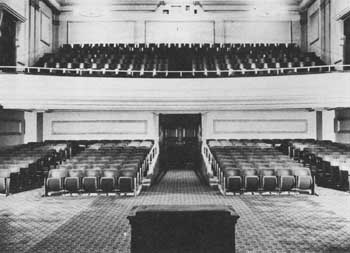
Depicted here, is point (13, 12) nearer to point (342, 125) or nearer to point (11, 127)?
point (11, 127)

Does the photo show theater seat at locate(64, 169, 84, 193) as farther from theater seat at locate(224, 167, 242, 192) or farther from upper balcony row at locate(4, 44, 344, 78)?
upper balcony row at locate(4, 44, 344, 78)

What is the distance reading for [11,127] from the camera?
851 cm

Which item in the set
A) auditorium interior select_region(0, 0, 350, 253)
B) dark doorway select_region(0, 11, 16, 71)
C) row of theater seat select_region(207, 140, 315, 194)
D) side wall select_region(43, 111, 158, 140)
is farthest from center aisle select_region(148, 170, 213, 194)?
dark doorway select_region(0, 11, 16, 71)

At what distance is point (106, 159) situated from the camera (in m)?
6.81

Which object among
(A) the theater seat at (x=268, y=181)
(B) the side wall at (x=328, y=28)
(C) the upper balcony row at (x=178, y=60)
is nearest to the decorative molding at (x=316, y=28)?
(B) the side wall at (x=328, y=28)

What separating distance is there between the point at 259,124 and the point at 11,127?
5.30 metres

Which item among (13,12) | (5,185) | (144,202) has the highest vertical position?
(13,12)

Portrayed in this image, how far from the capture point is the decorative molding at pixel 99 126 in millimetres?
9633

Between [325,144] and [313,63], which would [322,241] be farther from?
[313,63]

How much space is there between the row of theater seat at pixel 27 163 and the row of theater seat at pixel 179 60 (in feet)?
5.25

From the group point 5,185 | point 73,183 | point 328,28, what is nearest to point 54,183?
point 73,183

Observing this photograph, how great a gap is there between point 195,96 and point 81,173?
Result: 3.34m

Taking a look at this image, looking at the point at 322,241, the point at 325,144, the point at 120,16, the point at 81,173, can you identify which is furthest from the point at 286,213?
the point at 120,16

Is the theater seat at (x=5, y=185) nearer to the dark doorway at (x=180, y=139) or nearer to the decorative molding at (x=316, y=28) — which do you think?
the dark doorway at (x=180, y=139)
